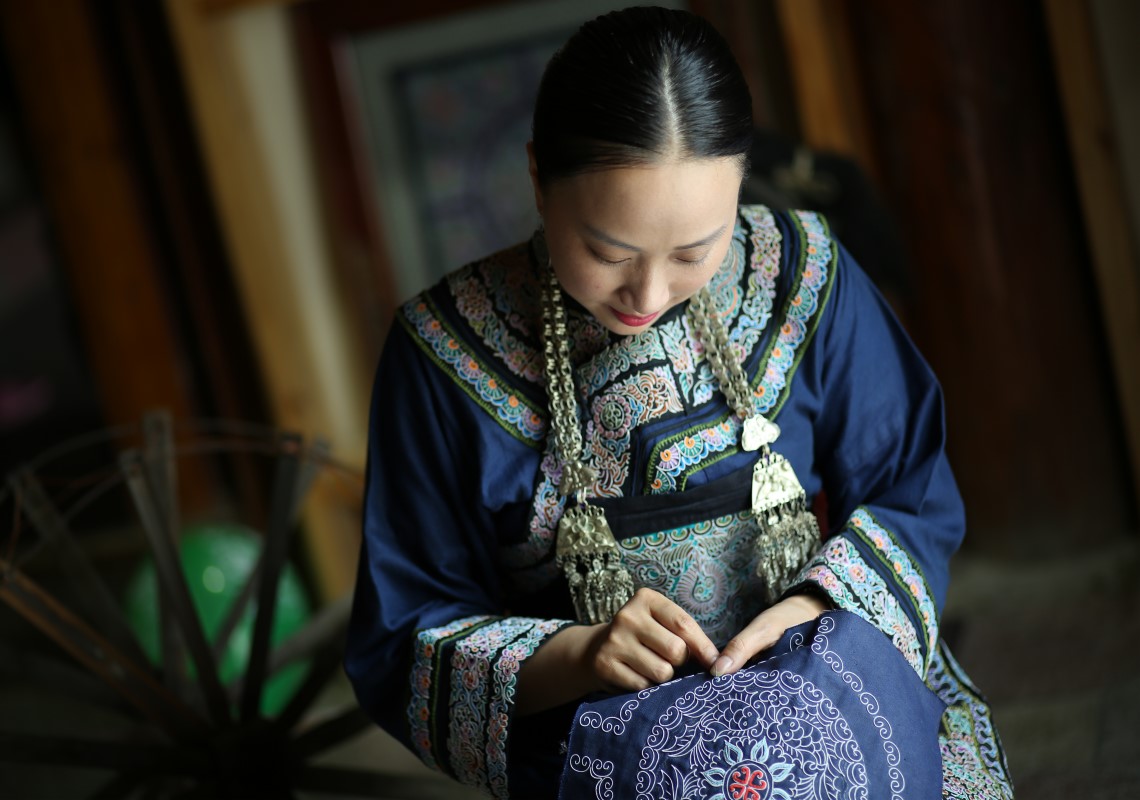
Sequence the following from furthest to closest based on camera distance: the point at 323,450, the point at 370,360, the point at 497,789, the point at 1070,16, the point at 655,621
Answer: the point at 370,360 < the point at 1070,16 < the point at 323,450 < the point at 497,789 < the point at 655,621

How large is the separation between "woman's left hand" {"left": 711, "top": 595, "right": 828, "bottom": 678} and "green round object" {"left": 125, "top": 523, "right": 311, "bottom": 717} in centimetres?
145

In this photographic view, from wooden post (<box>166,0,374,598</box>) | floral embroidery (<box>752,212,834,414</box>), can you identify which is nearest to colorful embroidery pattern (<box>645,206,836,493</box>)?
floral embroidery (<box>752,212,834,414</box>)

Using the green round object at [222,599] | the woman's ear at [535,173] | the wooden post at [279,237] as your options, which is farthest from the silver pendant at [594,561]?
the wooden post at [279,237]

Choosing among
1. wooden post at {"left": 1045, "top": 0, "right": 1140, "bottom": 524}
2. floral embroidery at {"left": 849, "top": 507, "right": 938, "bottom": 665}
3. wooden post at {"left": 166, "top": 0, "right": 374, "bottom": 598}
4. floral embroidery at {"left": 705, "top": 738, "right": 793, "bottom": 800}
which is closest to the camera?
floral embroidery at {"left": 705, "top": 738, "right": 793, "bottom": 800}

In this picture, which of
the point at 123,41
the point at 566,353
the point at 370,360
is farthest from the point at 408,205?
the point at 566,353

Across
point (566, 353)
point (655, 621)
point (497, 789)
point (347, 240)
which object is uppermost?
point (347, 240)

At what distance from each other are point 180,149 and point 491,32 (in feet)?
2.60

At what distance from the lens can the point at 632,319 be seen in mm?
1192

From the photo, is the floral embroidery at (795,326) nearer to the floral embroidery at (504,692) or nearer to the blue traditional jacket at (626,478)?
the blue traditional jacket at (626,478)

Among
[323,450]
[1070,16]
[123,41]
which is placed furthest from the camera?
[123,41]

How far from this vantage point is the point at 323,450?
1.98 m

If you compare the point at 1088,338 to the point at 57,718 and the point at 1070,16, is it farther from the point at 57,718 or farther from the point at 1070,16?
the point at 57,718

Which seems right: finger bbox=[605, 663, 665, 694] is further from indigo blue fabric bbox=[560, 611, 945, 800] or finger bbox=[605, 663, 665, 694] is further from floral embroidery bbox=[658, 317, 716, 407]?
floral embroidery bbox=[658, 317, 716, 407]

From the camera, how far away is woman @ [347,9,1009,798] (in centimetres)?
117
